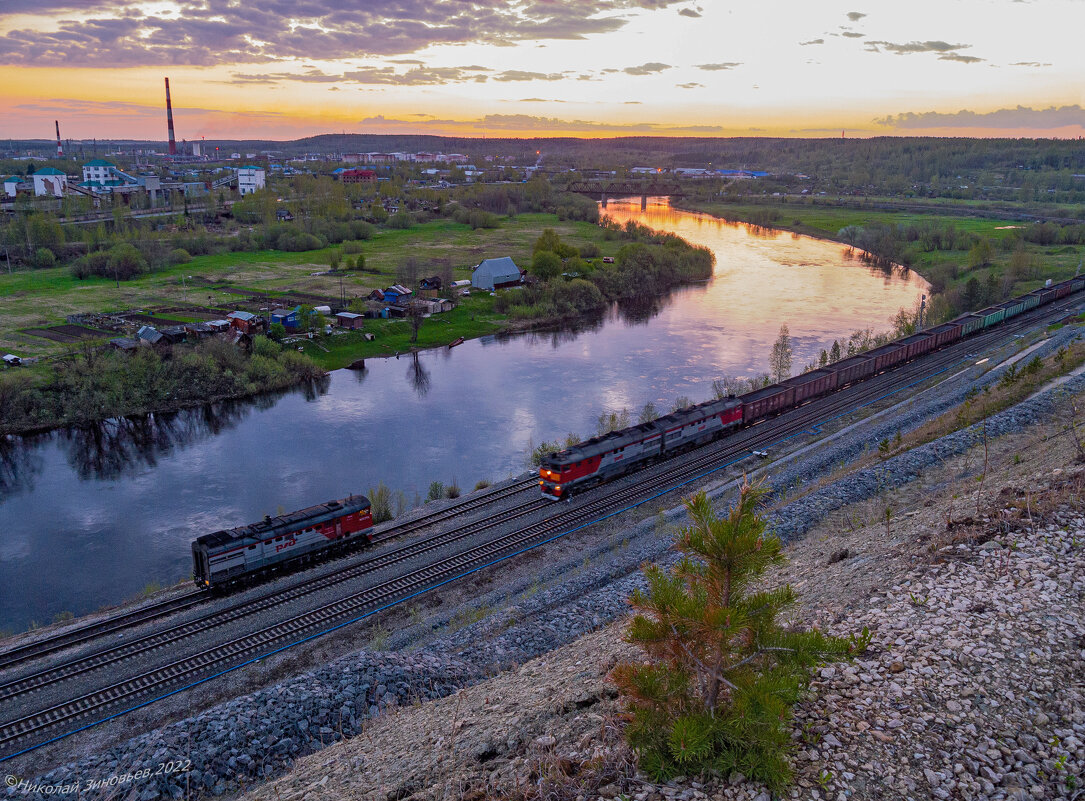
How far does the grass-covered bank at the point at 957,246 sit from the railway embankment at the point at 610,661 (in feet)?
156

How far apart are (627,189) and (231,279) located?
123 meters

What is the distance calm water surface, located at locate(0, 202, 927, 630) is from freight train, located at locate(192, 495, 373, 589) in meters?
5.39

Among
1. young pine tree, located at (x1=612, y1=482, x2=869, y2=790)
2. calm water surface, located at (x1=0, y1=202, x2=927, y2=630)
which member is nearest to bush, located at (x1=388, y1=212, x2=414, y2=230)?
calm water surface, located at (x1=0, y1=202, x2=927, y2=630)

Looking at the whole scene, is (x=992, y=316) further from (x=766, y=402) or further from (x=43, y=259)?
(x=43, y=259)

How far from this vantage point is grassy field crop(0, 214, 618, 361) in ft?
197

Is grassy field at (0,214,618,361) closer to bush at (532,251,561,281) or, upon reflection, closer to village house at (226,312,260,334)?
village house at (226,312,260,334)

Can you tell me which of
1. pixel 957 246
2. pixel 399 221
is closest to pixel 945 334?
pixel 957 246

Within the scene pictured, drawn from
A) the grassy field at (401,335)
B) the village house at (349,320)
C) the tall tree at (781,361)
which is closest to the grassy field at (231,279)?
the grassy field at (401,335)

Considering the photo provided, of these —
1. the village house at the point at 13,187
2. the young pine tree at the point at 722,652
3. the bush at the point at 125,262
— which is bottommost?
the young pine tree at the point at 722,652

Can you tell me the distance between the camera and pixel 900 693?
8.80 meters

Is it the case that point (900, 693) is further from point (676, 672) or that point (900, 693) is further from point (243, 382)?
point (243, 382)

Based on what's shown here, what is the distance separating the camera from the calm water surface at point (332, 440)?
88.8 feet

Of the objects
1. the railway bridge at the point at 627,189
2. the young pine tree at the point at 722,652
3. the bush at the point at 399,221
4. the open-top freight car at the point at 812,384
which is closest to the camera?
the young pine tree at the point at 722,652

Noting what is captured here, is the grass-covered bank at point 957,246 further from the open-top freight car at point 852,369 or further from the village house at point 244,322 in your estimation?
the village house at point 244,322
